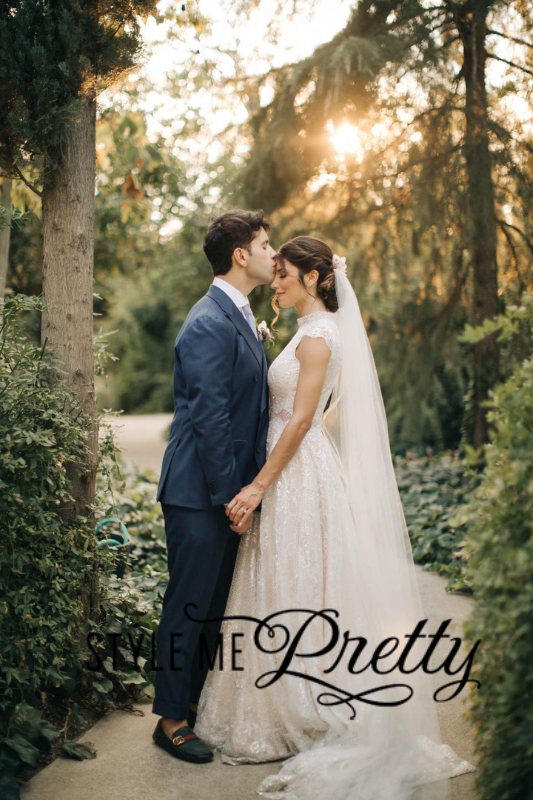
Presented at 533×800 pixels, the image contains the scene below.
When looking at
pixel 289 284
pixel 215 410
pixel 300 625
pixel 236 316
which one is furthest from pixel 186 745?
pixel 289 284

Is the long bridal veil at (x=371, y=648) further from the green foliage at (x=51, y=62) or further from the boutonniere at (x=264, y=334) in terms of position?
the green foliage at (x=51, y=62)

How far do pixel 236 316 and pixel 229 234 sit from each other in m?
0.39

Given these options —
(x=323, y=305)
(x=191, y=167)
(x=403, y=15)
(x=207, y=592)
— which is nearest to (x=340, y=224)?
(x=403, y=15)

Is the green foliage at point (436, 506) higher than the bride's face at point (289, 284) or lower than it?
lower

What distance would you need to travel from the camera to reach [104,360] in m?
3.39

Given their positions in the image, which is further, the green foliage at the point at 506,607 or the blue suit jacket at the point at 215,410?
the blue suit jacket at the point at 215,410

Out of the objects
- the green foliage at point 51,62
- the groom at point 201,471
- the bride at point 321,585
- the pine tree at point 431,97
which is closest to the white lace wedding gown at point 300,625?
the bride at point 321,585

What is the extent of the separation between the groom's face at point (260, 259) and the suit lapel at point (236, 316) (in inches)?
7.4

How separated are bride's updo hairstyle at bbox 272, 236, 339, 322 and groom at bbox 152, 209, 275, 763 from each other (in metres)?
0.24

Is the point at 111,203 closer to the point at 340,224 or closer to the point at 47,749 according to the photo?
the point at 340,224

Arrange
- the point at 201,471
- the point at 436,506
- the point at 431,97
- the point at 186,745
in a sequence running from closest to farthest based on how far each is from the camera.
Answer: the point at 186,745
the point at 201,471
the point at 431,97
the point at 436,506

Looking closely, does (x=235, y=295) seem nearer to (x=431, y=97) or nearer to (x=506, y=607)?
(x=506, y=607)

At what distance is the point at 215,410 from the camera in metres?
2.82

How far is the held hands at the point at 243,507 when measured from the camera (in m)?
2.88
